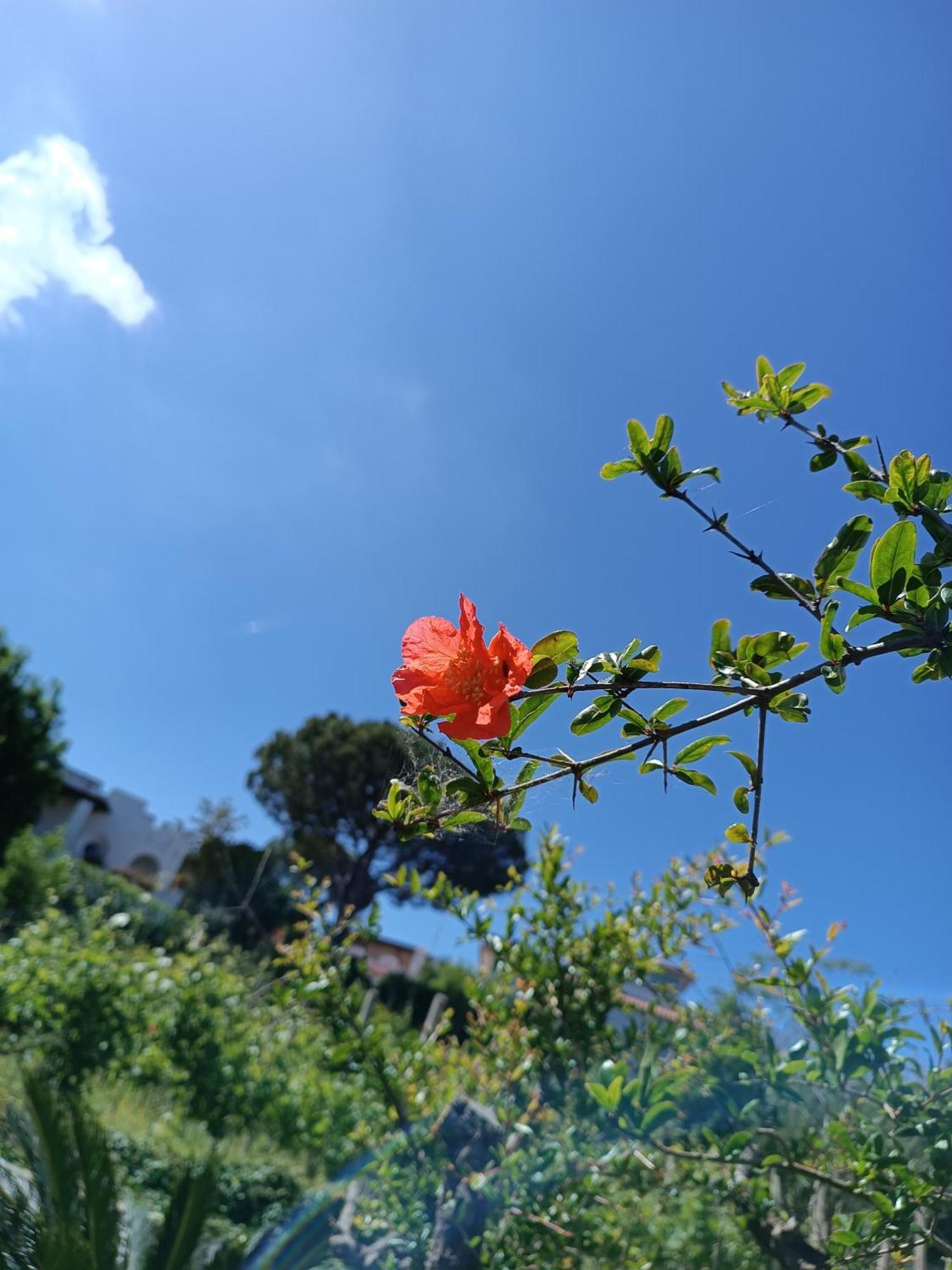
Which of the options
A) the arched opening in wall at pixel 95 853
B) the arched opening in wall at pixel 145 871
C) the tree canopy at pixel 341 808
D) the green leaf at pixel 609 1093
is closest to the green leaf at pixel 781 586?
the green leaf at pixel 609 1093

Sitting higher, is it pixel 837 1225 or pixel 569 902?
pixel 569 902

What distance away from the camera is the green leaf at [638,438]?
942 mm

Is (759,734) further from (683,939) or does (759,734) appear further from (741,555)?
(683,939)

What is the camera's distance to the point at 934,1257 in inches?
45.1

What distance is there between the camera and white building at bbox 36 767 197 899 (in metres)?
22.3

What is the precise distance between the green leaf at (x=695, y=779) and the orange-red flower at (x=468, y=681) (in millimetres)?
246

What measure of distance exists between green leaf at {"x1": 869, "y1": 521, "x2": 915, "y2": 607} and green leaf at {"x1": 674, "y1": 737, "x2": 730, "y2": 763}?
249mm

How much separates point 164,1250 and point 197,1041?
269 centimetres

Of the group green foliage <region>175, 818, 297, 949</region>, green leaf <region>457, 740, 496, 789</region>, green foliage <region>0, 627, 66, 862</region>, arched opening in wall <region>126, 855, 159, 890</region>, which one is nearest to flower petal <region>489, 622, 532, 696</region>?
green leaf <region>457, 740, 496, 789</region>

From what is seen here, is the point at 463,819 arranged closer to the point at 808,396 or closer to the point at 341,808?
the point at 808,396

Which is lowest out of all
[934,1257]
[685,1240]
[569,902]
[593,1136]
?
[685,1240]

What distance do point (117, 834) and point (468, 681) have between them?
27505mm

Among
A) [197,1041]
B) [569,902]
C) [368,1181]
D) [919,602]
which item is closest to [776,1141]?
[569,902]

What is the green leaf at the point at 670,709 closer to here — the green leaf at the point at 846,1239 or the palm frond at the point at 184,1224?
the green leaf at the point at 846,1239
